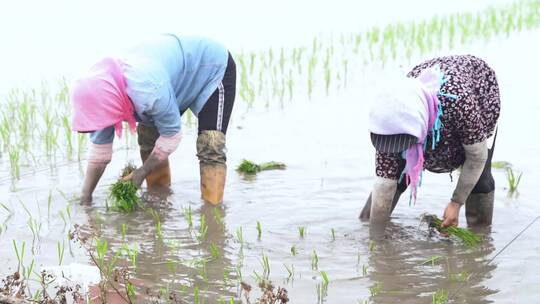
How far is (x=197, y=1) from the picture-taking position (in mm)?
14492

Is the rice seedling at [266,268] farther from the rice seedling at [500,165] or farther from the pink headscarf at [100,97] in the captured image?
the rice seedling at [500,165]

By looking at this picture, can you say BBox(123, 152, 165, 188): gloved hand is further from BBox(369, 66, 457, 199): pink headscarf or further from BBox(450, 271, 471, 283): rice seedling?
BBox(450, 271, 471, 283): rice seedling

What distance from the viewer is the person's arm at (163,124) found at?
3.68 metres

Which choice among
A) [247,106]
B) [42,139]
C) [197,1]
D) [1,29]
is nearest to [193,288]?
[42,139]

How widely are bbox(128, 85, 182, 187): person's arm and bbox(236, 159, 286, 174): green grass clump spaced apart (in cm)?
100

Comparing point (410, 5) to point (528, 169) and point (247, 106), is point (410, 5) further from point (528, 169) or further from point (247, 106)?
point (528, 169)

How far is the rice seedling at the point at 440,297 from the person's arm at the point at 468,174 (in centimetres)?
51

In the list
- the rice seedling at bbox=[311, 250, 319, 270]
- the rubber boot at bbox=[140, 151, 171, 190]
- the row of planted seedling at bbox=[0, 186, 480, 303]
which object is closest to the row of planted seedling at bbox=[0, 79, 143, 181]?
the rubber boot at bbox=[140, 151, 171, 190]

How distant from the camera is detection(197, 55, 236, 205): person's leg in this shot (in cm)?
415

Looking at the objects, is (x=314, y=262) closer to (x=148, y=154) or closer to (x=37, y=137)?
(x=148, y=154)

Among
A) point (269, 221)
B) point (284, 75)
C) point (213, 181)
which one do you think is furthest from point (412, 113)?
point (284, 75)

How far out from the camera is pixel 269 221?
3.95 meters

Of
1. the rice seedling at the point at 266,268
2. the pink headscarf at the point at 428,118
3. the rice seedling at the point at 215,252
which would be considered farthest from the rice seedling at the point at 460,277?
the rice seedling at the point at 215,252

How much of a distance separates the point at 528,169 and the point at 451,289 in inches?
83.1
